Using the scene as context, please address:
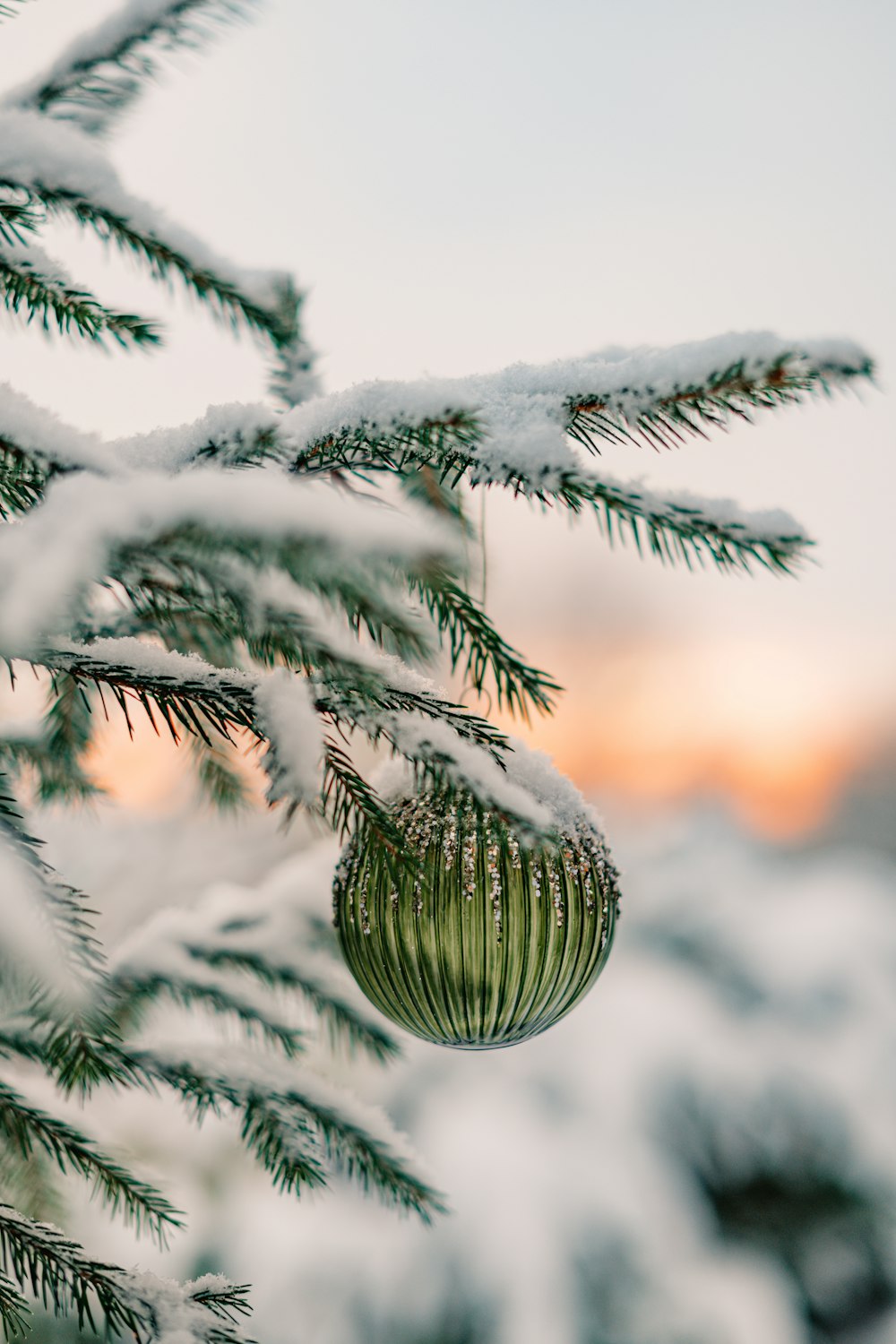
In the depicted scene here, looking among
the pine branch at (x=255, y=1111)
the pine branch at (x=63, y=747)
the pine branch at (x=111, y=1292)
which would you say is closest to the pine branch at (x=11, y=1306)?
the pine branch at (x=111, y=1292)

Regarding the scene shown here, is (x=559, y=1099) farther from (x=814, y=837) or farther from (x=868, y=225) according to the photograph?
(x=868, y=225)

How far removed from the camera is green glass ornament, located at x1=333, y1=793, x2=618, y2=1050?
2.11ft

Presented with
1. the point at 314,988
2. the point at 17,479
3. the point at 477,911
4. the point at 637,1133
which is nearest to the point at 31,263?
the point at 17,479

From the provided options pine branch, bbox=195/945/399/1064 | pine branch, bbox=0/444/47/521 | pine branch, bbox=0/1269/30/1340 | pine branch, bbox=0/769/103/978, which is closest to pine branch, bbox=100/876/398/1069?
pine branch, bbox=195/945/399/1064

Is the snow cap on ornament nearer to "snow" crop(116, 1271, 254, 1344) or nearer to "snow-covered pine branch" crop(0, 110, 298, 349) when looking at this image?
"snow" crop(116, 1271, 254, 1344)

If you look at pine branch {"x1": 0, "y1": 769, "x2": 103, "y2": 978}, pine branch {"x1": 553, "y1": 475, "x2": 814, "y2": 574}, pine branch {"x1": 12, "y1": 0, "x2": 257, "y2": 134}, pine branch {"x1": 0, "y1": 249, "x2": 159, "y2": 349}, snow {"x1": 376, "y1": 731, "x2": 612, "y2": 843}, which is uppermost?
pine branch {"x1": 12, "y1": 0, "x2": 257, "y2": 134}

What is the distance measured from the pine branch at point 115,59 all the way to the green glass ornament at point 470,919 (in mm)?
587

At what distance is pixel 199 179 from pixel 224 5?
1.36 m

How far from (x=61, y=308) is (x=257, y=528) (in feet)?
1.17

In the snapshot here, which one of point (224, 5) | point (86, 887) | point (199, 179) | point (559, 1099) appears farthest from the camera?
point (86, 887)

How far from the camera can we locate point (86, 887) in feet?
9.79

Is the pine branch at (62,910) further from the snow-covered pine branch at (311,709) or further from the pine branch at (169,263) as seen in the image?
the pine branch at (169,263)

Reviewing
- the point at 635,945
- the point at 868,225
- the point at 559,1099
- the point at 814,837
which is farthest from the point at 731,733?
the point at 868,225

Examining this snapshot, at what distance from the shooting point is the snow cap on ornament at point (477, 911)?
64cm
